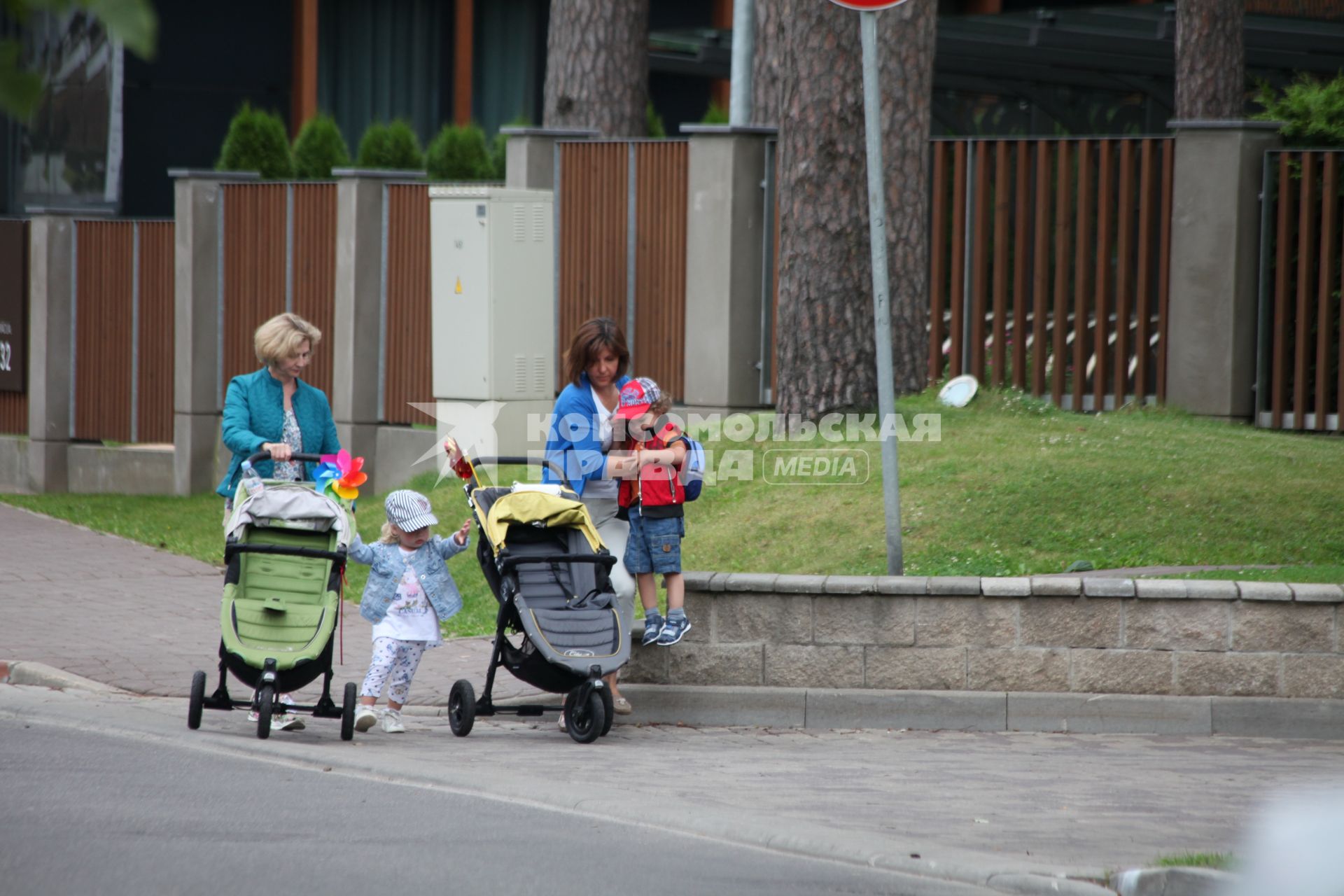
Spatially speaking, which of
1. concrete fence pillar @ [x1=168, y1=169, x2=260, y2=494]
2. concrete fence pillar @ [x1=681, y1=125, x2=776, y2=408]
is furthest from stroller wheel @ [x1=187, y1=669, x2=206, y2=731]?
concrete fence pillar @ [x1=168, y1=169, x2=260, y2=494]

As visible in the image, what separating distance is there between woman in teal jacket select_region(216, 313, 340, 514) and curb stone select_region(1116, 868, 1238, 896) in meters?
4.52

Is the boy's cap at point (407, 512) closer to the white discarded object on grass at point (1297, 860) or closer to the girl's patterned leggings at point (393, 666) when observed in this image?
the girl's patterned leggings at point (393, 666)

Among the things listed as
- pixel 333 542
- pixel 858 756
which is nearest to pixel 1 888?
pixel 333 542

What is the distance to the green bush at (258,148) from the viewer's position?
2052 cm

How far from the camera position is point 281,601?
760cm

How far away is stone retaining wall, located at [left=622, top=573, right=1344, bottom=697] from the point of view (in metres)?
7.68

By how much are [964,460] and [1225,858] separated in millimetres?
5848

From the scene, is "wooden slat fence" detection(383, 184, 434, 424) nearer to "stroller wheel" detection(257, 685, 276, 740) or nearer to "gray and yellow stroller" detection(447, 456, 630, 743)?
"gray and yellow stroller" detection(447, 456, 630, 743)

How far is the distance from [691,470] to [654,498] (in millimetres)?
217

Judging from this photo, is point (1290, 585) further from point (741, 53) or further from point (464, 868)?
point (741, 53)

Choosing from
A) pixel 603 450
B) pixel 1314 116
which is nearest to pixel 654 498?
pixel 603 450

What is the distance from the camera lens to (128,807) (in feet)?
19.8

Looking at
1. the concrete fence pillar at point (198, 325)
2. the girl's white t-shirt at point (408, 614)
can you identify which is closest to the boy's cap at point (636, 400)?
the girl's white t-shirt at point (408, 614)

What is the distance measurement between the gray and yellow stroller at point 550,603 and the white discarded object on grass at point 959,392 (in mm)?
5624
